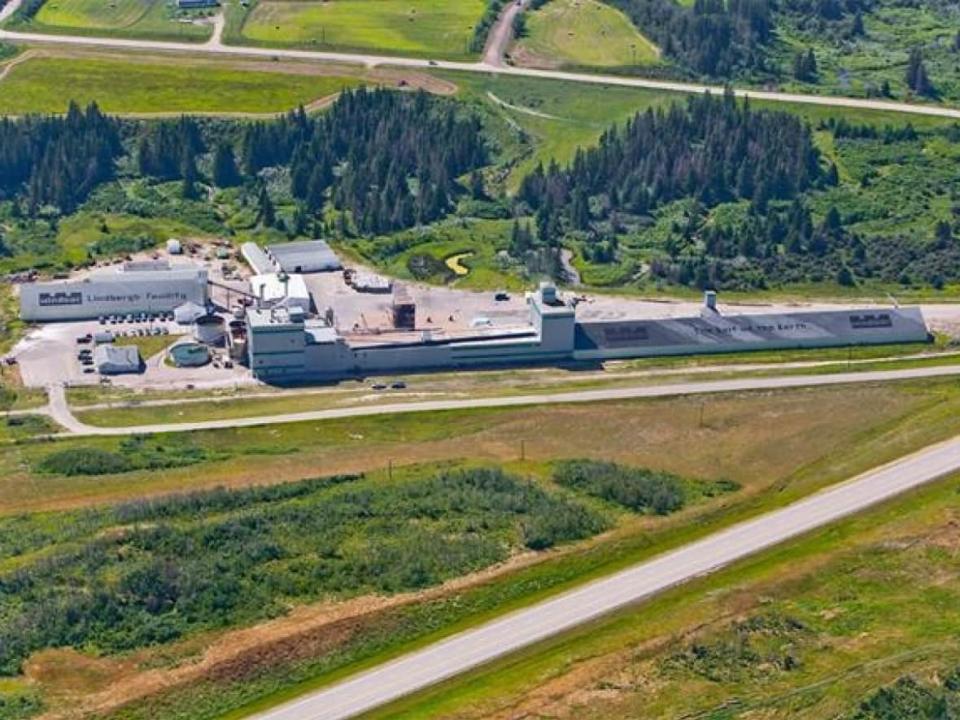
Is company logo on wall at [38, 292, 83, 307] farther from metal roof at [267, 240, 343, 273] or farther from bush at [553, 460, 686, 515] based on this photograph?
bush at [553, 460, 686, 515]

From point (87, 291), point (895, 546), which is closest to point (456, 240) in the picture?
point (87, 291)

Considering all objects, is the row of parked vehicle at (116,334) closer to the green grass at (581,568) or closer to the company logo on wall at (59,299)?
the company logo on wall at (59,299)

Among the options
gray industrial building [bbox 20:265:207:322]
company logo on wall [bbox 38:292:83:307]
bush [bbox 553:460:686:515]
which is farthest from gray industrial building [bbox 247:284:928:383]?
bush [bbox 553:460:686:515]

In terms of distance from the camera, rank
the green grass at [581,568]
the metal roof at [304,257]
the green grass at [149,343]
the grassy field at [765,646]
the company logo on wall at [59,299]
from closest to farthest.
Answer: the grassy field at [765,646] → the green grass at [581,568] → the green grass at [149,343] → the company logo on wall at [59,299] → the metal roof at [304,257]

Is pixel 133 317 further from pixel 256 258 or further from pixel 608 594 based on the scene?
pixel 608 594

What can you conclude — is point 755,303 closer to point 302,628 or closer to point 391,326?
point 391,326

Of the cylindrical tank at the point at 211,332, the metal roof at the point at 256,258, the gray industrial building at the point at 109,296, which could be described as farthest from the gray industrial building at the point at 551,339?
the metal roof at the point at 256,258
